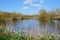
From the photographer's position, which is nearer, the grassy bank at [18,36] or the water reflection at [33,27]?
the grassy bank at [18,36]

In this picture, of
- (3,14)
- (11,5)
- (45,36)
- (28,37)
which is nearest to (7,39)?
(28,37)

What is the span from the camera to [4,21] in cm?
745

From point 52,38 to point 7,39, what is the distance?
97 centimetres

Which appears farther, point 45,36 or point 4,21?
point 4,21

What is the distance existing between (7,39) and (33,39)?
0.59 meters

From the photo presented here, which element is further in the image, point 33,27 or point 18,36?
point 33,27

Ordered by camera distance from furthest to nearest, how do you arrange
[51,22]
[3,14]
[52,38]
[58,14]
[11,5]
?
[51,22]
[58,14]
[3,14]
[11,5]
[52,38]

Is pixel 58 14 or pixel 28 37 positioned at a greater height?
pixel 58 14

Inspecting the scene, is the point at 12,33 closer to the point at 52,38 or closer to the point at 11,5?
the point at 52,38

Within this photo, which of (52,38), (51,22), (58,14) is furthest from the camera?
(51,22)

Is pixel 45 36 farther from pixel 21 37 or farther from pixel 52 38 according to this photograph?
pixel 21 37

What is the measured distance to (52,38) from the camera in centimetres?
374

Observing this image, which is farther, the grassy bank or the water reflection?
the water reflection

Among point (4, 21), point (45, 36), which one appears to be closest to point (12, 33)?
point (45, 36)
